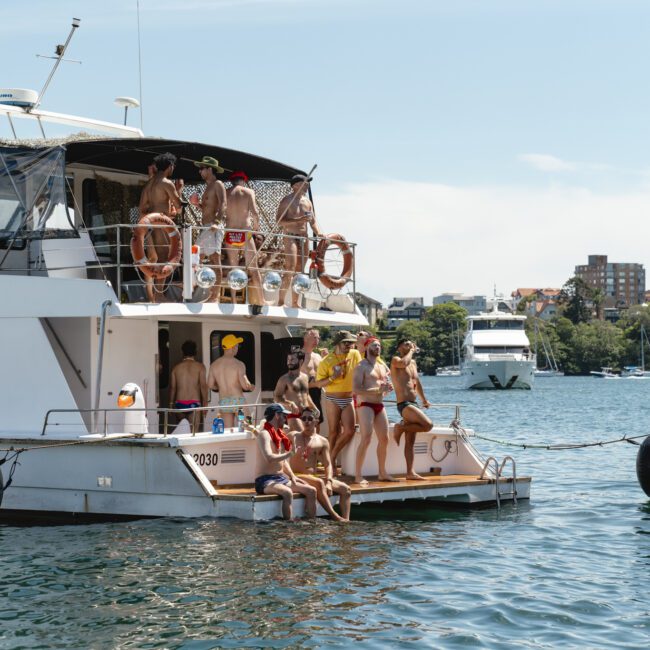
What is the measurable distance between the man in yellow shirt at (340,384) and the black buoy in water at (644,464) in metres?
4.57

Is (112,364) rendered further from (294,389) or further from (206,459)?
(294,389)

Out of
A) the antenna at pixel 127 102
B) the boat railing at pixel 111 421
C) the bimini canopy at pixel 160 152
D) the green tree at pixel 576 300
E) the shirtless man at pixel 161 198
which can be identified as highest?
the green tree at pixel 576 300

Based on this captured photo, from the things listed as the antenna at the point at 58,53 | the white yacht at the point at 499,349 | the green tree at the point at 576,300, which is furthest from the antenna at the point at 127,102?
the green tree at the point at 576,300

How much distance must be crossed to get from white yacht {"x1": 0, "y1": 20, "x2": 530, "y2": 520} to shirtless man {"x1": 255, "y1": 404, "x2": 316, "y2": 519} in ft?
0.43

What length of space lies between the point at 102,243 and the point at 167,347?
169 centimetres

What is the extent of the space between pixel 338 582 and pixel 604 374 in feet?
458

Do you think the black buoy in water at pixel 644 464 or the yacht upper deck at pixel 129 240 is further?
the black buoy in water at pixel 644 464

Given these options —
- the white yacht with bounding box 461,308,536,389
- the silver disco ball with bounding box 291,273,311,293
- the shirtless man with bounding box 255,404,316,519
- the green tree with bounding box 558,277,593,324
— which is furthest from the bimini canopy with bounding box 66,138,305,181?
the green tree with bounding box 558,277,593,324

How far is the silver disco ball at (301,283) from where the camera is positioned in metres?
14.8

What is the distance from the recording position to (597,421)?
47.2m

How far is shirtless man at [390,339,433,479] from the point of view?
14312mm

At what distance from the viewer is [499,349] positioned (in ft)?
263

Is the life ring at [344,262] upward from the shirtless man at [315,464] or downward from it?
upward

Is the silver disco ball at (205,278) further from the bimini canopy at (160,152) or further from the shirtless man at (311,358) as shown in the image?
the bimini canopy at (160,152)
